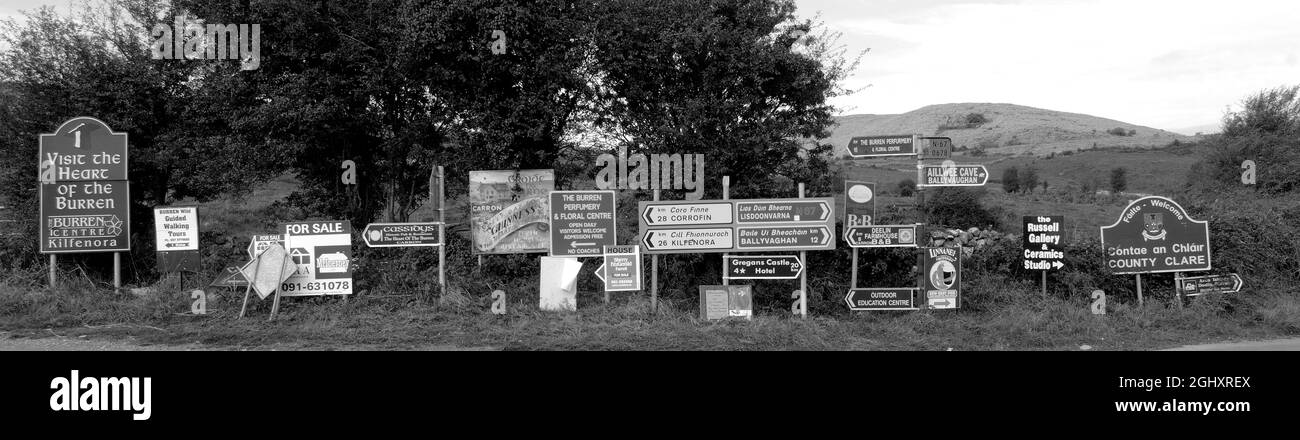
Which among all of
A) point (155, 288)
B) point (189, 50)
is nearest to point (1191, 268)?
point (155, 288)

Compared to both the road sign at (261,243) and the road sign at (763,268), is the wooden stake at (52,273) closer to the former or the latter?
the road sign at (261,243)

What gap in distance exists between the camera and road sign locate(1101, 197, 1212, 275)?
10742 mm

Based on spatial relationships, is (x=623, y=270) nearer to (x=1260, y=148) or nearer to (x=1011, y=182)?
(x=1260, y=148)

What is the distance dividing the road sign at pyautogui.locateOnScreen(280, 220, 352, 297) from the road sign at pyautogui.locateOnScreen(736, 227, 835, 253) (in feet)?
17.8

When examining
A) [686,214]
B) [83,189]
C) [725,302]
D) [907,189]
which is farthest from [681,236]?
[907,189]

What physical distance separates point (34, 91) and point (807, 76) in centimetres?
1288

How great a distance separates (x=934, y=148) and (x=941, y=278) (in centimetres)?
180

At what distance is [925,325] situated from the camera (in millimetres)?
9594

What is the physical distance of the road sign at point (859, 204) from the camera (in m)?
10.6

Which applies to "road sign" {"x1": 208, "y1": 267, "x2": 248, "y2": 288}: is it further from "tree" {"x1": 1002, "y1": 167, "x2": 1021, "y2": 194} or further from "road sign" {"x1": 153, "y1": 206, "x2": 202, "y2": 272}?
"tree" {"x1": 1002, "y1": 167, "x2": 1021, "y2": 194}

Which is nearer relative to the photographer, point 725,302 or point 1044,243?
point 725,302

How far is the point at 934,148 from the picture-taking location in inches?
414

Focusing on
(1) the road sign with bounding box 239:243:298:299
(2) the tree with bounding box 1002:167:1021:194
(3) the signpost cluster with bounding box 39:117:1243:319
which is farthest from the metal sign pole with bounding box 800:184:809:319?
(2) the tree with bounding box 1002:167:1021:194

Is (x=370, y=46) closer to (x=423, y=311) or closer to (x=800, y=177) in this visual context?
(x=423, y=311)
